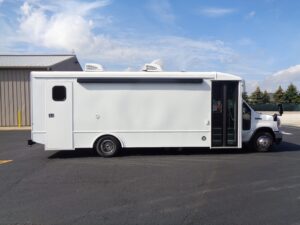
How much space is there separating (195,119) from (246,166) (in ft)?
7.82

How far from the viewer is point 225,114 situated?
37.2 ft

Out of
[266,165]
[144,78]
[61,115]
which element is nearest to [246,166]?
[266,165]

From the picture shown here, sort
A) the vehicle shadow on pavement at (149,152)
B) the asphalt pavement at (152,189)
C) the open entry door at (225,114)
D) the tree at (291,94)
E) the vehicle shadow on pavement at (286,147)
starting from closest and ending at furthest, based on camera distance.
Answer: the asphalt pavement at (152,189) < the open entry door at (225,114) < the vehicle shadow on pavement at (149,152) < the vehicle shadow on pavement at (286,147) < the tree at (291,94)

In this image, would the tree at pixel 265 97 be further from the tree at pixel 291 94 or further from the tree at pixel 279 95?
the tree at pixel 291 94

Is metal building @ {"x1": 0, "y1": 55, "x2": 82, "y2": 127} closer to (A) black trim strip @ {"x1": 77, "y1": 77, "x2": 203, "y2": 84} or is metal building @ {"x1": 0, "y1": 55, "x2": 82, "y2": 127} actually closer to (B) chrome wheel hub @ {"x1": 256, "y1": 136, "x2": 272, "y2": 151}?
(A) black trim strip @ {"x1": 77, "y1": 77, "x2": 203, "y2": 84}

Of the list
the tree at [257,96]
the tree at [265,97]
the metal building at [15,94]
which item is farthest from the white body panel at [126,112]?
the tree at [265,97]

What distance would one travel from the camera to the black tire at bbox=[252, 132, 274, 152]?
1198 centimetres

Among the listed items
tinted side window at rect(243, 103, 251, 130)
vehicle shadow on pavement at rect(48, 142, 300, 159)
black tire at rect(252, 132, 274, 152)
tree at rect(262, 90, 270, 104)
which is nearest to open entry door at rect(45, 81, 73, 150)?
vehicle shadow on pavement at rect(48, 142, 300, 159)

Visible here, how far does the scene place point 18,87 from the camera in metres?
26.2

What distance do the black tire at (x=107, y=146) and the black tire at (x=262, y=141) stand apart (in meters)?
4.56

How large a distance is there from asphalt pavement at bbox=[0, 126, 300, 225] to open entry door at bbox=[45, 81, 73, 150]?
53 cm

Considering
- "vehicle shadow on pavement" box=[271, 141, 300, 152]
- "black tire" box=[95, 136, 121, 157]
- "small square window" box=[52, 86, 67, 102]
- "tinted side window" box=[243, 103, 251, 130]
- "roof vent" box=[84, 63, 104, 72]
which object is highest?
"roof vent" box=[84, 63, 104, 72]

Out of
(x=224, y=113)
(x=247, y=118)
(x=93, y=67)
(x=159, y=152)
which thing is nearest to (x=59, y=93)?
(x=93, y=67)

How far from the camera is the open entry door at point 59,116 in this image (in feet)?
36.0
